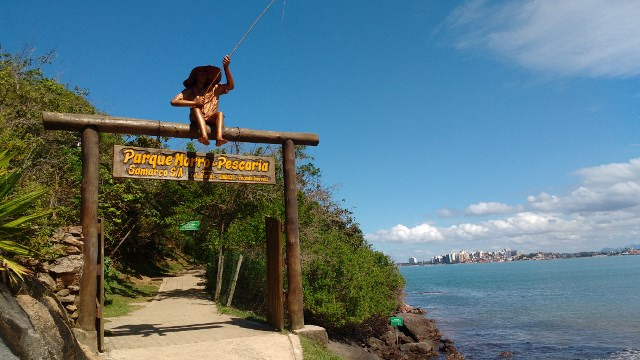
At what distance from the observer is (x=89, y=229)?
7.75 m

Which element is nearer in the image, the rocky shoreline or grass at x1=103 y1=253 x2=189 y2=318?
grass at x1=103 y1=253 x2=189 y2=318

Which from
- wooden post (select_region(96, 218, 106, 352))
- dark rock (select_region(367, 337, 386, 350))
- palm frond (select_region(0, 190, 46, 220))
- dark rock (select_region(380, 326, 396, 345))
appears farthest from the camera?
dark rock (select_region(380, 326, 396, 345))

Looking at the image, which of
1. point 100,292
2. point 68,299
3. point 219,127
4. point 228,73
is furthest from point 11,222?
point 228,73

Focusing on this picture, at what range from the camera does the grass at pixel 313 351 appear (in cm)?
854

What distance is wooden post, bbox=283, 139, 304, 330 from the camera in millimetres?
9695

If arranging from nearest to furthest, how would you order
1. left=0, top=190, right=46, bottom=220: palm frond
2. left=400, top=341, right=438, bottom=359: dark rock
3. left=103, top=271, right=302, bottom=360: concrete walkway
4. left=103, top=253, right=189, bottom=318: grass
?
left=0, top=190, right=46, bottom=220: palm frond
left=103, top=271, right=302, bottom=360: concrete walkway
left=103, top=253, right=189, bottom=318: grass
left=400, top=341, right=438, bottom=359: dark rock

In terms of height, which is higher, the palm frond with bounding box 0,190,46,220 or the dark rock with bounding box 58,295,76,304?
the palm frond with bounding box 0,190,46,220

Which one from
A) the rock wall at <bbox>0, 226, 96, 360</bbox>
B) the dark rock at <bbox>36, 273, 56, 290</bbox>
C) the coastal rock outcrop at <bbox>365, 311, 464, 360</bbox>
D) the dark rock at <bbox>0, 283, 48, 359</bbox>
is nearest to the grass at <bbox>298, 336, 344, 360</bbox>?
the rock wall at <bbox>0, 226, 96, 360</bbox>

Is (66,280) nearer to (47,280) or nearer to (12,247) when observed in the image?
(47,280)

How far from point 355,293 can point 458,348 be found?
13147 mm

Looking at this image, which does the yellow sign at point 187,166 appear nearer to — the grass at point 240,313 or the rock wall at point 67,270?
the rock wall at point 67,270

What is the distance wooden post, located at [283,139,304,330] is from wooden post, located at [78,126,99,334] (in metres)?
3.72

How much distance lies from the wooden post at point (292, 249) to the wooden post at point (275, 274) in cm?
19

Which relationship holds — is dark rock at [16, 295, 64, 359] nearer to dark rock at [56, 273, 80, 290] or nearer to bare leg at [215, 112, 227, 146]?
dark rock at [56, 273, 80, 290]
